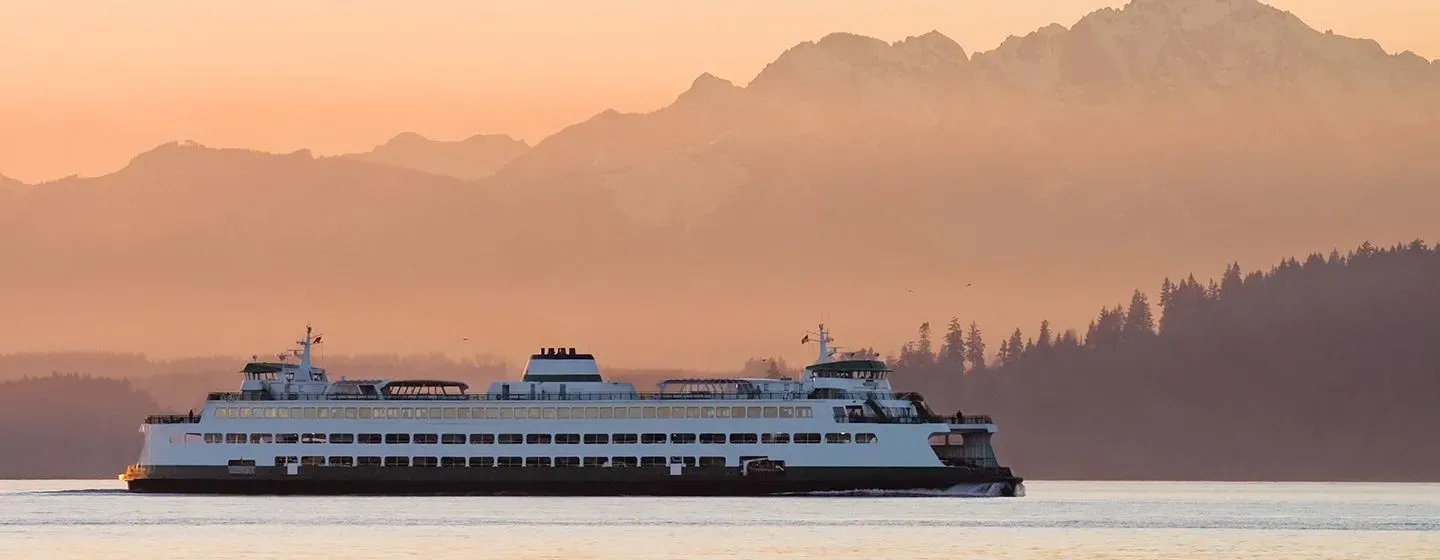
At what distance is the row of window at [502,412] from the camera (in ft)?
481

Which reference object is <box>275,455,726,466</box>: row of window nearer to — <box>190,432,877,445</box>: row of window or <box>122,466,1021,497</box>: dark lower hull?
<box>122,466,1021,497</box>: dark lower hull

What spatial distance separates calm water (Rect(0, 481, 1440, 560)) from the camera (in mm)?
100312

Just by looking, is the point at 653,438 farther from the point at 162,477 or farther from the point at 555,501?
the point at 162,477

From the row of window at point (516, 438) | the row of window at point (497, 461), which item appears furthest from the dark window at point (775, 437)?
the row of window at point (497, 461)

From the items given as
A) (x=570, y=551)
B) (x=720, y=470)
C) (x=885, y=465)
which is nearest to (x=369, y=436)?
(x=720, y=470)

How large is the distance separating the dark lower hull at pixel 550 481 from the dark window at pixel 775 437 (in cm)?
171

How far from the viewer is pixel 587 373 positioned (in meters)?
150

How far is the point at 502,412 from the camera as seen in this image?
14875cm

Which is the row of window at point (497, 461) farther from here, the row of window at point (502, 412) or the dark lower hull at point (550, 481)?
the row of window at point (502, 412)


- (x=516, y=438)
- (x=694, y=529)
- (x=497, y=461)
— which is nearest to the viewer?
(x=694, y=529)

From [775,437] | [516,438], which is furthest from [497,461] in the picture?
[775,437]

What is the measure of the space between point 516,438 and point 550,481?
3.02 metres

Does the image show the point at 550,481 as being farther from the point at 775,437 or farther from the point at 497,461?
the point at 775,437

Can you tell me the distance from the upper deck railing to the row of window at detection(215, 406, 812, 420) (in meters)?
0.79
